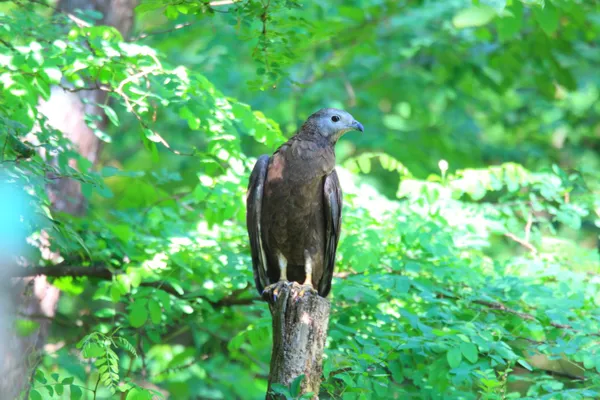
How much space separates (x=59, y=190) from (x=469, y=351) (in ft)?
10.8

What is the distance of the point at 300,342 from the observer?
11.2 ft

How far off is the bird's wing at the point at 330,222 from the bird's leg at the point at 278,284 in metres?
0.28

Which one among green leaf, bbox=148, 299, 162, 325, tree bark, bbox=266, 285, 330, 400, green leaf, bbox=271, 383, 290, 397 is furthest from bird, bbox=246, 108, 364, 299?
green leaf, bbox=271, 383, 290, 397

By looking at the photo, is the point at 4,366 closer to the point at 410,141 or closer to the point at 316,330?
the point at 316,330

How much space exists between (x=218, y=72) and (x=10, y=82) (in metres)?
3.69

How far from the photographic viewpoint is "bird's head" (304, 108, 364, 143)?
484 centimetres

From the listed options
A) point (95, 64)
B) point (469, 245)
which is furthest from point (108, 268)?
point (469, 245)

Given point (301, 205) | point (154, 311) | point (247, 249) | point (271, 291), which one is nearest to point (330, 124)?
point (301, 205)

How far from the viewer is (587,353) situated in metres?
Result: 3.78

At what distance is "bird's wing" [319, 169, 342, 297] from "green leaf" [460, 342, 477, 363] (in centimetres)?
131

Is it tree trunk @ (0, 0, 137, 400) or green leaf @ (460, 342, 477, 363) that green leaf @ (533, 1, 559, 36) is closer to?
green leaf @ (460, 342, 477, 363)

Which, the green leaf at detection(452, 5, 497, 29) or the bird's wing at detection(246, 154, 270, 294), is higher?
the green leaf at detection(452, 5, 497, 29)

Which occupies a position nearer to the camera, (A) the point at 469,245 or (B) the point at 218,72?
(A) the point at 469,245

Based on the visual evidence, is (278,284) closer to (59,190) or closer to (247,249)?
(247,249)
